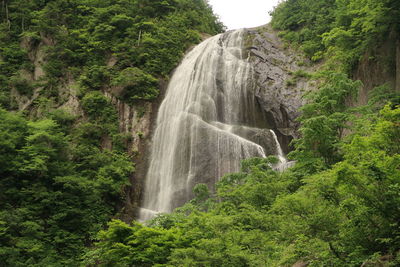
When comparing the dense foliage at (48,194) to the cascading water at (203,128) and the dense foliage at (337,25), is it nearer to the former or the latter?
the cascading water at (203,128)

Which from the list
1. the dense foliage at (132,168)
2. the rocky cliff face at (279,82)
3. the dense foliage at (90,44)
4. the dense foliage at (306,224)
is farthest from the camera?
the dense foliage at (90,44)

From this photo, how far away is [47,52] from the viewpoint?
26406 mm

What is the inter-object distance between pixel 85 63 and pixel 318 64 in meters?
18.0

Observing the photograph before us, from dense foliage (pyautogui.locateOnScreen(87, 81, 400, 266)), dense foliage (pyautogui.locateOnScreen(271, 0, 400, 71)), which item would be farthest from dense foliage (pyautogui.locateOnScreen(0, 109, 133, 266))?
dense foliage (pyautogui.locateOnScreen(271, 0, 400, 71))

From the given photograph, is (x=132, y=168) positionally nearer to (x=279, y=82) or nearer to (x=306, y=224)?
(x=279, y=82)

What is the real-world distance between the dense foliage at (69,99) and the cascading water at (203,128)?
205 centimetres

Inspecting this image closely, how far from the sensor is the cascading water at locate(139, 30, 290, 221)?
1877cm

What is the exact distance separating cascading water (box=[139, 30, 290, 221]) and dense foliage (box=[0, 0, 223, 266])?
2.05 metres

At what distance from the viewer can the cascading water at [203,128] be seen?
18766 mm

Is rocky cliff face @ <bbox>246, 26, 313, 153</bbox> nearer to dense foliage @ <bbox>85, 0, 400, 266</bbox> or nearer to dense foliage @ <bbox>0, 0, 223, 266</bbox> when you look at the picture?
dense foliage @ <bbox>85, 0, 400, 266</bbox>

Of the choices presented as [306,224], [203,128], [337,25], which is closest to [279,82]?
[337,25]

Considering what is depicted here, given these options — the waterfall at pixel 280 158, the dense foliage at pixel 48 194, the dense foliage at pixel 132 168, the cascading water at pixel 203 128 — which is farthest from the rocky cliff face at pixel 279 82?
the dense foliage at pixel 48 194

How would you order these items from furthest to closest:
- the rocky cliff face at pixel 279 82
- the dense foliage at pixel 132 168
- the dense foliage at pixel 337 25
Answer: the rocky cliff face at pixel 279 82, the dense foliage at pixel 337 25, the dense foliage at pixel 132 168

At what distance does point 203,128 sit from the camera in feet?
67.1
